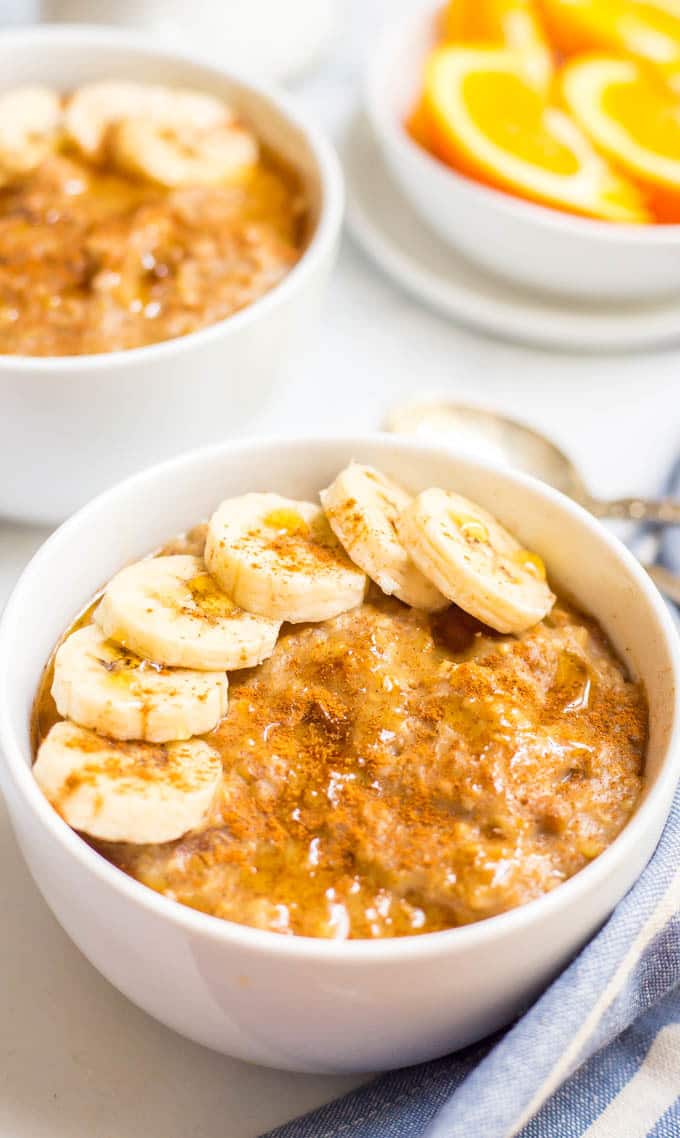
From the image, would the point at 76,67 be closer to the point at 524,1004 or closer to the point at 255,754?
the point at 255,754

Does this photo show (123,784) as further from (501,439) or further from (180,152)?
(180,152)

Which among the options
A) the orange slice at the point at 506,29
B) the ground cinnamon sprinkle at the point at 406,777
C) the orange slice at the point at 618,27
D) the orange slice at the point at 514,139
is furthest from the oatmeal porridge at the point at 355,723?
the orange slice at the point at 618,27

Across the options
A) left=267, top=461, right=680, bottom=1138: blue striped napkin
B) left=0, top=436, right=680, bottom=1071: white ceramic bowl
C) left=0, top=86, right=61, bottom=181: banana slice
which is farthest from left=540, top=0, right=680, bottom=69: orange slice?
left=267, top=461, right=680, bottom=1138: blue striped napkin

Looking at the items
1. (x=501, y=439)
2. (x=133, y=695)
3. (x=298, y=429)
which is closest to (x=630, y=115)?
(x=501, y=439)

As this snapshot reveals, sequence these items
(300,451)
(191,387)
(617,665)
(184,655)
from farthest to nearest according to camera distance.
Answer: (191,387), (300,451), (617,665), (184,655)

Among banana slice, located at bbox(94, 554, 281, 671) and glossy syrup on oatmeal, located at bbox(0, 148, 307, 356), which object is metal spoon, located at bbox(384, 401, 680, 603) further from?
banana slice, located at bbox(94, 554, 281, 671)

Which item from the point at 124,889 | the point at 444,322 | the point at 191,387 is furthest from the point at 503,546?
the point at 444,322

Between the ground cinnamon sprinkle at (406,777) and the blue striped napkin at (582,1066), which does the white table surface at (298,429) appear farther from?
the ground cinnamon sprinkle at (406,777)
